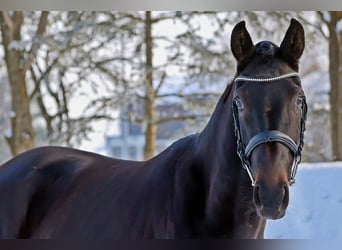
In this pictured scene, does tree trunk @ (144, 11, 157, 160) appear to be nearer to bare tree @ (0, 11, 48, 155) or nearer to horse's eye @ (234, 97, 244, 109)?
bare tree @ (0, 11, 48, 155)

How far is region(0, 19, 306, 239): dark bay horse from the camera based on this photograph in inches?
55.0

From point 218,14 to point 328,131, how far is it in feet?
2.66

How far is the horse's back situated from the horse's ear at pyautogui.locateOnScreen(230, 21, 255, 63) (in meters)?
0.56

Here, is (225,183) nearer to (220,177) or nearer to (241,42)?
(220,177)

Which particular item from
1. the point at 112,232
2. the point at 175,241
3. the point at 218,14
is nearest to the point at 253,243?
the point at 175,241

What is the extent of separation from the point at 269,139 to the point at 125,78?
1.69 meters

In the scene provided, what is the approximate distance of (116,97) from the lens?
9.64 feet

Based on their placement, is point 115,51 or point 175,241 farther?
point 115,51

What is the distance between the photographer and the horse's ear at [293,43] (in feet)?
4.83

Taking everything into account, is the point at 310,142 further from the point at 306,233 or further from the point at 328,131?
the point at 306,233

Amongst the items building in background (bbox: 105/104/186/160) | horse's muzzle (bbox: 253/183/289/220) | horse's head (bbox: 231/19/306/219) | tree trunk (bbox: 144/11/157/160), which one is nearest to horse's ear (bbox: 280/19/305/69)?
horse's head (bbox: 231/19/306/219)

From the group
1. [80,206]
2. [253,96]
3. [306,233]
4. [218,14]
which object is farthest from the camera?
[218,14]

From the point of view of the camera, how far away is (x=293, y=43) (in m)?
1.48

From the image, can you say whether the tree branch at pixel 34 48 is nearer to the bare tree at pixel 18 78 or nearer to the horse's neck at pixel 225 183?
the bare tree at pixel 18 78
